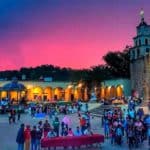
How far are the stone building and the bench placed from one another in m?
40.1

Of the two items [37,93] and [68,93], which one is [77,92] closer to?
[68,93]

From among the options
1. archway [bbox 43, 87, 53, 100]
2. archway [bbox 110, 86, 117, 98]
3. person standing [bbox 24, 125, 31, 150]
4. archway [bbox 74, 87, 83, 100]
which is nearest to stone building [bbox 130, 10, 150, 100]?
archway [bbox 110, 86, 117, 98]

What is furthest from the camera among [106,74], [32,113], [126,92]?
[106,74]

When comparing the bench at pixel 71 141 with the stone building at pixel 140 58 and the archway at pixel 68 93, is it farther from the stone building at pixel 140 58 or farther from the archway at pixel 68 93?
the archway at pixel 68 93

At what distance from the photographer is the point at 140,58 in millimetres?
66250

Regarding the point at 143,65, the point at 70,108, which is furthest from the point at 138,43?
the point at 70,108

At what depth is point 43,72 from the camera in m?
124

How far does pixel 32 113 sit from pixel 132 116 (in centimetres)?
2123

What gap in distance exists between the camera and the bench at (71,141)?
21623mm

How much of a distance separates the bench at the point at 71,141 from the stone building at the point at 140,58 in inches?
1577

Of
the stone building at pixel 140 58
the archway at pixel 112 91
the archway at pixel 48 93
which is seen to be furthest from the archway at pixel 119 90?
the archway at pixel 48 93

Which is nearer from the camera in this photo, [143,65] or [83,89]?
[143,65]

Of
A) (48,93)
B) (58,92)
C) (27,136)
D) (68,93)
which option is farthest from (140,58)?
(27,136)

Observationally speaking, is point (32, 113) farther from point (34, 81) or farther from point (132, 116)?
point (34, 81)
